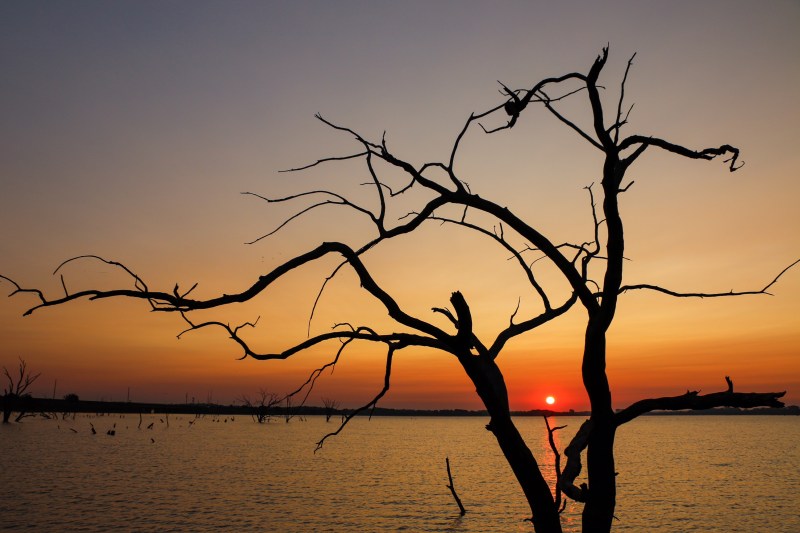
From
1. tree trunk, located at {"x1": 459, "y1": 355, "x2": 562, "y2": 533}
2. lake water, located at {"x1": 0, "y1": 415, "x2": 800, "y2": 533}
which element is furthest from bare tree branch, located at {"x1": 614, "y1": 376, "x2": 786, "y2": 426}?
lake water, located at {"x1": 0, "y1": 415, "x2": 800, "y2": 533}

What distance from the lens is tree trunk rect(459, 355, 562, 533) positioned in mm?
5414

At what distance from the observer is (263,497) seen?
149ft

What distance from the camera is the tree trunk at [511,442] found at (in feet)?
17.8

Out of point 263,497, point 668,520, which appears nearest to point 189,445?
point 263,497

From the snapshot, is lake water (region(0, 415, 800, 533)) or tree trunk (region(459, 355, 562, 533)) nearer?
tree trunk (region(459, 355, 562, 533))

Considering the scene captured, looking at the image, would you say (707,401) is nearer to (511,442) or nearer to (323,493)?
(511,442)

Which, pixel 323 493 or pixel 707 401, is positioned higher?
pixel 707 401

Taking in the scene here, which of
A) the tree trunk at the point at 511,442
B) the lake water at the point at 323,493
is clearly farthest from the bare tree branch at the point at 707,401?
the lake water at the point at 323,493

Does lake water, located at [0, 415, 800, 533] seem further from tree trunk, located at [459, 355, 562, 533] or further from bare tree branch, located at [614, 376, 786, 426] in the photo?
bare tree branch, located at [614, 376, 786, 426]

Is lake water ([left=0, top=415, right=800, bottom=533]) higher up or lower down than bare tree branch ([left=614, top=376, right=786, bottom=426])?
lower down

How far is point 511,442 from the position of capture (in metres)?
5.48

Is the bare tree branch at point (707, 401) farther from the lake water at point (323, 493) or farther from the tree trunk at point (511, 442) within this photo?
the lake water at point (323, 493)

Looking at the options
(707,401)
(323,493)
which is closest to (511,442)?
(707,401)

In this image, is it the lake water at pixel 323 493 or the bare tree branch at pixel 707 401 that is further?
the lake water at pixel 323 493
